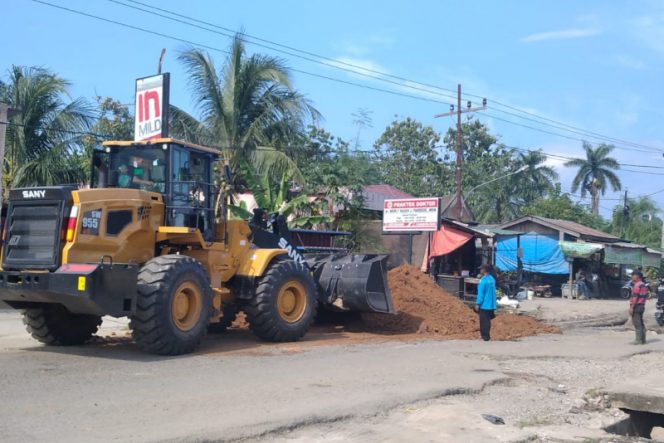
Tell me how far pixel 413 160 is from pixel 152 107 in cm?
4280

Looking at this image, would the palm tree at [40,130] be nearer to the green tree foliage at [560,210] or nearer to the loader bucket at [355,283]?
the loader bucket at [355,283]

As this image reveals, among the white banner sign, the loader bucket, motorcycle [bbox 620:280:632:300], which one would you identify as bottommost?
motorcycle [bbox 620:280:632:300]

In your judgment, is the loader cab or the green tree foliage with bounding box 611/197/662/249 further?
the green tree foliage with bounding box 611/197/662/249

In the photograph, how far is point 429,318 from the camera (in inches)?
629

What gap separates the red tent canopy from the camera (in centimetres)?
2619

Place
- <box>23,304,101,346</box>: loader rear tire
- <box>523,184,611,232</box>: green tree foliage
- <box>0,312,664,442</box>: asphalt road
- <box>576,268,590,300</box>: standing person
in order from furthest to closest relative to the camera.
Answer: <box>523,184,611,232</box>: green tree foliage
<box>576,268,590,300</box>: standing person
<box>23,304,101,346</box>: loader rear tire
<box>0,312,664,442</box>: asphalt road

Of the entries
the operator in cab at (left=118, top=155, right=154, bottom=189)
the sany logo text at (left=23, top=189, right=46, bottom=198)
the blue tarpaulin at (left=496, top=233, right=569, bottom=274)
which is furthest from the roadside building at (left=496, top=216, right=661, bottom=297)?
the sany logo text at (left=23, top=189, right=46, bottom=198)

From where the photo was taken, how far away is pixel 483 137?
63.1 meters

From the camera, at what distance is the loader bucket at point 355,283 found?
14.2m

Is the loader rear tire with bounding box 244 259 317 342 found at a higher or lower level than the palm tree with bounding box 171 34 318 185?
lower

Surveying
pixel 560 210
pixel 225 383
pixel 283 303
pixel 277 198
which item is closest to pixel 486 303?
pixel 283 303

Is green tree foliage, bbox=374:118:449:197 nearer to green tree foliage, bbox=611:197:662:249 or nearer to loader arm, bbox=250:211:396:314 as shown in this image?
green tree foliage, bbox=611:197:662:249

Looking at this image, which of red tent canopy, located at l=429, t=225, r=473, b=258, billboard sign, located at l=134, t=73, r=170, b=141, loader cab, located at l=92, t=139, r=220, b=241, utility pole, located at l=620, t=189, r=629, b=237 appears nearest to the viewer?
loader cab, located at l=92, t=139, r=220, b=241

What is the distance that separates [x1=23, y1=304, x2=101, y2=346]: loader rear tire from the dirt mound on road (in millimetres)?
5843
